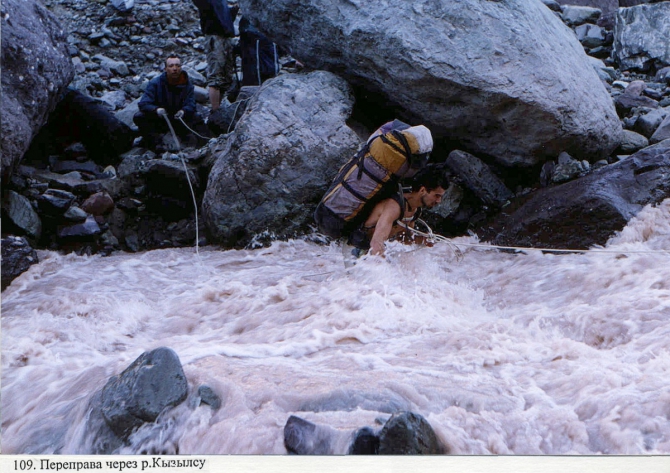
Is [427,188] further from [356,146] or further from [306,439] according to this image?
[306,439]

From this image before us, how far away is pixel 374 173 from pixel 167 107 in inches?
106

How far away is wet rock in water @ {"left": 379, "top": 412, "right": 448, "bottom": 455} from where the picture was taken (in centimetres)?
205

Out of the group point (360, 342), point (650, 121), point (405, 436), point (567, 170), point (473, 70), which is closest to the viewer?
point (405, 436)

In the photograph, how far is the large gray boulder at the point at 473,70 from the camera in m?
4.65

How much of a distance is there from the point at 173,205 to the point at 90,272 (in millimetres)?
1074

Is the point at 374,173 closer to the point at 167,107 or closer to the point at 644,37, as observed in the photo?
the point at 167,107

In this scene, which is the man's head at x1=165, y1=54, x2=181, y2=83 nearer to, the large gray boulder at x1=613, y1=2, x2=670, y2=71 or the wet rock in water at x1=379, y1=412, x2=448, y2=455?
the wet rock in water at x1=379, y1=412, x2=448, y2=455

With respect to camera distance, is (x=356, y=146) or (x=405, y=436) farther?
(x=356, y=146)

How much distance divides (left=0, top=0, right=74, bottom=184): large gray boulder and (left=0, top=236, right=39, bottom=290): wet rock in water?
0.57m

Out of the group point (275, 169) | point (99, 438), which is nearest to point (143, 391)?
point (99, 438)

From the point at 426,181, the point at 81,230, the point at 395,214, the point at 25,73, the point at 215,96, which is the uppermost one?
the point at 25,73

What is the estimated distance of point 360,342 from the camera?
313 centimetres

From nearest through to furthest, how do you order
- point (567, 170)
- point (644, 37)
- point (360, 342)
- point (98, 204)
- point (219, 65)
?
point (360, 342), point (567, 170), point (98, 204), point (219, 65), point (644, 37)

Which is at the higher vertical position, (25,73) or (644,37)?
(25,73)
